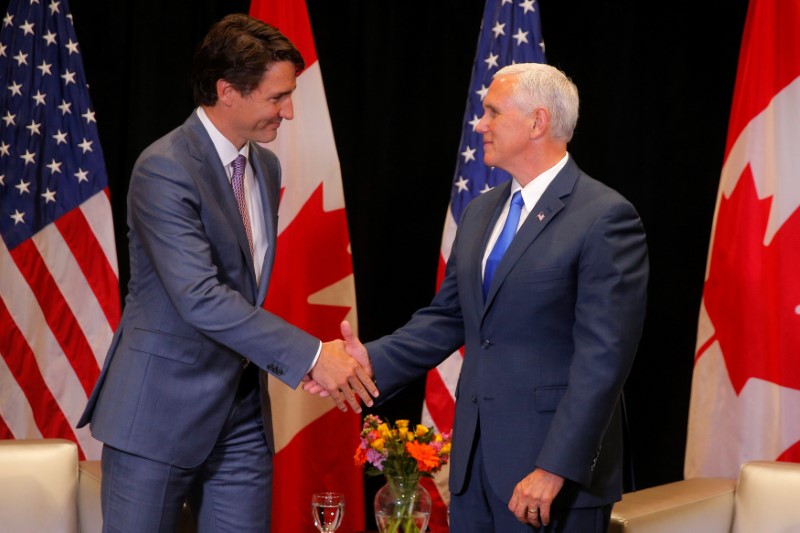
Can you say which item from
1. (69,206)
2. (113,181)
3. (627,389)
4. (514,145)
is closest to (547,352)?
(514,145)

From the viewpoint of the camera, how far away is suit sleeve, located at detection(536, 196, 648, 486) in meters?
2.16

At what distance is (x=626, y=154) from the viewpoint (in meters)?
4.31

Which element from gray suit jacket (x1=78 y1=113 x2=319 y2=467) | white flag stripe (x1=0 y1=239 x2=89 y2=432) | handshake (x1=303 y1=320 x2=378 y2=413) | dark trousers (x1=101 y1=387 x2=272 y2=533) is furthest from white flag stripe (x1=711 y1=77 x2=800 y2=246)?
white flag stripe (x1=0 y1=239 x2=89 y2=432)

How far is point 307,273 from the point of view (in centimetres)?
417

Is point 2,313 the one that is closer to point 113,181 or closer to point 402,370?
point 113,181

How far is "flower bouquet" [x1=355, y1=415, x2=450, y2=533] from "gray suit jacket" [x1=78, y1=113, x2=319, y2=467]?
0.46 metres

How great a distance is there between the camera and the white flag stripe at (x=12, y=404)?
13.6 feet

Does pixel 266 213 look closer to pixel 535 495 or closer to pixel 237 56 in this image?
pixel 237 56

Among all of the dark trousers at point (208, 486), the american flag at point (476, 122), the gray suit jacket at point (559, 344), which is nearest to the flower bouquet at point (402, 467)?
the dark trousers at point (208, 486)

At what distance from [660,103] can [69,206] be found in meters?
2.58

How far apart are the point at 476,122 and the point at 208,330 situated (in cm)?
188

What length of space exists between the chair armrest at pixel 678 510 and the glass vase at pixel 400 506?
56 cm

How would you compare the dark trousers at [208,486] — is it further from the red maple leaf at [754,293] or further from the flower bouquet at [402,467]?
the red maple leaf at [754,293]

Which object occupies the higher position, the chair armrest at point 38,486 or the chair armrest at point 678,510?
the chair armrest at point 678,510
